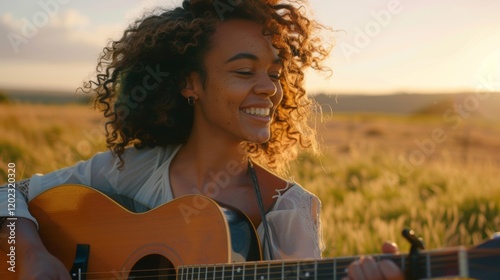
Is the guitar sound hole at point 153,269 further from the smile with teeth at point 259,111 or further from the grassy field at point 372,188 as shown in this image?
the grassy field at point 372,188

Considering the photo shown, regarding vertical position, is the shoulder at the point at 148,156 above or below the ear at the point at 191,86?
below

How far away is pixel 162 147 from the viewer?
4.13 m

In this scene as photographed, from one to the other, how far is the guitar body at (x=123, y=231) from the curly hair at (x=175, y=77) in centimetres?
42

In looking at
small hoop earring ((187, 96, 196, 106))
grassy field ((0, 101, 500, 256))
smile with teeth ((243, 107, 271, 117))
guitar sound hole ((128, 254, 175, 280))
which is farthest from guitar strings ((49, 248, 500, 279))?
grassy field ((0, 101, 500, 256))

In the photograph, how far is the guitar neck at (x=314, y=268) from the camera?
2166 mm

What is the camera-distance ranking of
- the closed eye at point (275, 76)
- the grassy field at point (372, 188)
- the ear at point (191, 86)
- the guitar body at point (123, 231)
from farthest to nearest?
the grassy field at point (372, 188) → the ear at point (191, 86) → the closed eye at point (275, 76) → the guitar body at point (123, 231)

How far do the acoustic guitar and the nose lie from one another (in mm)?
674

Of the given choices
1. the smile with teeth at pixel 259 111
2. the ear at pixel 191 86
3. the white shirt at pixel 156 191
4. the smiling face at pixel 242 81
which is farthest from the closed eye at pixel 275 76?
the white shirt at pixel 156 191

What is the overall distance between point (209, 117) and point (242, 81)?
315 millimetres

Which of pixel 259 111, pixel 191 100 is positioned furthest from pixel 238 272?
pixel 191 100

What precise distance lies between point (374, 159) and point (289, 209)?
630cm

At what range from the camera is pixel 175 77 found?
4.04 metres

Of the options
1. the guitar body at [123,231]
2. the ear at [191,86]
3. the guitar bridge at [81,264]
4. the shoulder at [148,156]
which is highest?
the ear at [191,86]

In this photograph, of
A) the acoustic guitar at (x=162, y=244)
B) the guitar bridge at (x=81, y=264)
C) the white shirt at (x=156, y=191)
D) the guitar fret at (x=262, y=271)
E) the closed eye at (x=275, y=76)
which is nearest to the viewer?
the acoustic guitar at (x=162, y=244)
